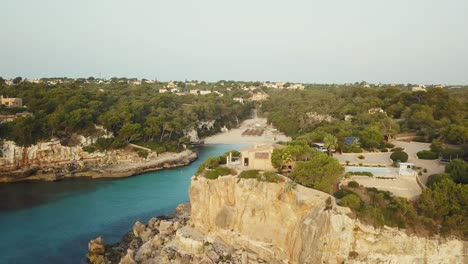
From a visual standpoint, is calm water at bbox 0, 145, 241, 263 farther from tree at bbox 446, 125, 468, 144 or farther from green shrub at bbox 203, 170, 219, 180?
tree at bbox 446, 125, 468, 144

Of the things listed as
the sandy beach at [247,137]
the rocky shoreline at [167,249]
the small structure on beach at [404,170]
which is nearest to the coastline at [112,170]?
the sandy beach at [247,137]

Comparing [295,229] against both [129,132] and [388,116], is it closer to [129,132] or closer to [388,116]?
[388,116]

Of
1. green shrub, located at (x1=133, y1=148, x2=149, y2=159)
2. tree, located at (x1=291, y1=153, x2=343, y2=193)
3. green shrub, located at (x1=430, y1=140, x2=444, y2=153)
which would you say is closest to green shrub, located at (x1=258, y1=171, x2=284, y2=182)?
tree, located at (x1=291, y1=153, x2=343, y2=193)

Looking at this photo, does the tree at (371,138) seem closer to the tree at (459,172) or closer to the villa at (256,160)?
the tree at (459,172)

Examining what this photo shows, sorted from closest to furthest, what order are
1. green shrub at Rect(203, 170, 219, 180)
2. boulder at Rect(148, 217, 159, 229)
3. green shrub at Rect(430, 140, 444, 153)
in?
green shrub at Rect(203, 170, 219, 180), boulder at Rect(148, 217, 159, 229), green shrub at Rect(430, 140, 444, 153)

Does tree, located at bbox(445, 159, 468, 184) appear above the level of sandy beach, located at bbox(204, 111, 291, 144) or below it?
above

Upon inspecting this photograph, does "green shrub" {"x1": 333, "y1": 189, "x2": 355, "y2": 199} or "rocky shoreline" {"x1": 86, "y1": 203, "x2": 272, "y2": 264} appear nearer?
"green shrub" {"x1": 333, "y1": 189, "x2": 355, "y2": 199}
